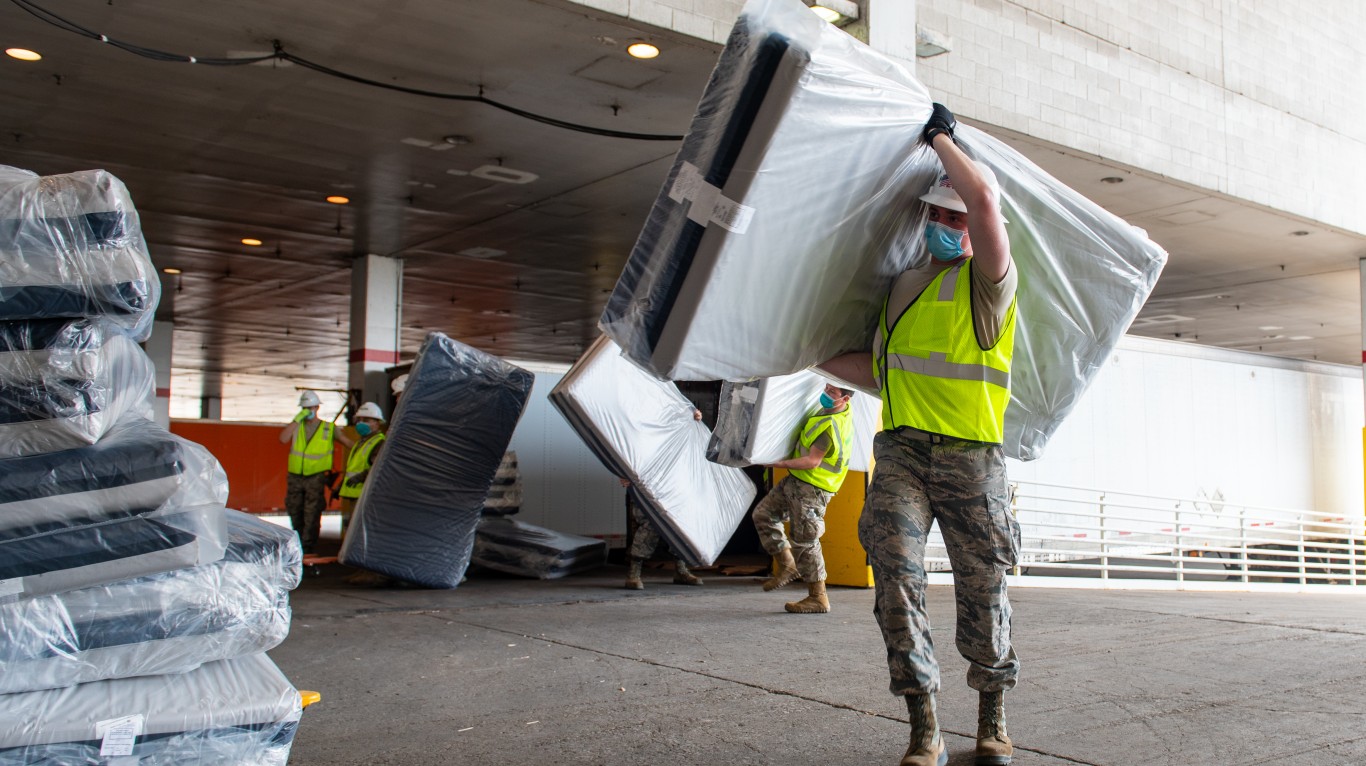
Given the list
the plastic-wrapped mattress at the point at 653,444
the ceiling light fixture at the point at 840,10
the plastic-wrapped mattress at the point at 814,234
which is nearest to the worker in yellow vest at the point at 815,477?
the plastic-wrapped mattress at the point at 653,444

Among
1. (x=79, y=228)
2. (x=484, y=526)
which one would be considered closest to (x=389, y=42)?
(x=484, y=526)

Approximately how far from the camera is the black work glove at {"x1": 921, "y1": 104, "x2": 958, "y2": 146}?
10.00ft

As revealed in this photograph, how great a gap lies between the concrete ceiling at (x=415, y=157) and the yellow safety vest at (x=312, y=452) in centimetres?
282

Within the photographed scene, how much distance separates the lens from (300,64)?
8531mm

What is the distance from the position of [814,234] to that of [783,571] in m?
5.75

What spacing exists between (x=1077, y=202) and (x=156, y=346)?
22870 mm

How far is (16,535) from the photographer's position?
2543 mm

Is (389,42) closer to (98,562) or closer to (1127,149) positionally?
(98,562)

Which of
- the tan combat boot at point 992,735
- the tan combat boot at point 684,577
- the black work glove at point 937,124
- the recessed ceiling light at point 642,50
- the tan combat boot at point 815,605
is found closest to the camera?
the black work glove at point 937,124

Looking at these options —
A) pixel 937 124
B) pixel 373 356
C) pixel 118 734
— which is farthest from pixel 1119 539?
pixel 118 734

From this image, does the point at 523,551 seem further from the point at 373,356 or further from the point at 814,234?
the point at 814,234

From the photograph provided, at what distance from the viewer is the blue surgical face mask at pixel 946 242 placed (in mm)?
3188

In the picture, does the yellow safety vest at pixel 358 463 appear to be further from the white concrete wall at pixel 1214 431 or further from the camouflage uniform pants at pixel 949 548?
the camouflage uniform pants at pixel 949 548

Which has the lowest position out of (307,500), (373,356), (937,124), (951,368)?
(307,500)
